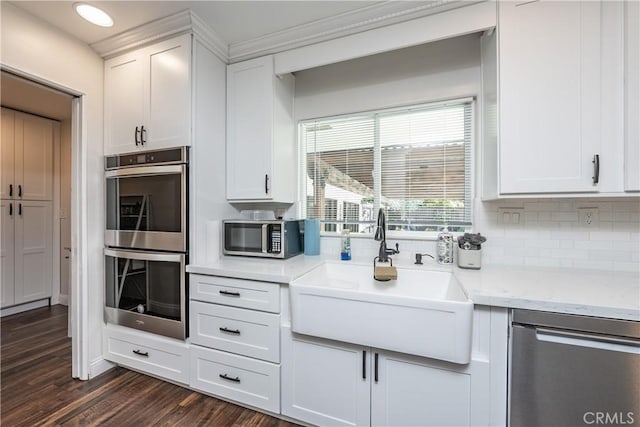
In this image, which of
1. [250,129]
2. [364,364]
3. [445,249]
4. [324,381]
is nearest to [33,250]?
[250,129]

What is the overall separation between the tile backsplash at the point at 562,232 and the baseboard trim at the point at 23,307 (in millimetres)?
4963

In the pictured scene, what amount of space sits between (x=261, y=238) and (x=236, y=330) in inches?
24.8

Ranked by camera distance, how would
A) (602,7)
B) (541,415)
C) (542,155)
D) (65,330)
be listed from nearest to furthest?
(541,415) < (602,7) < (542,155) < (65,330)

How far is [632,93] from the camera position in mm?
1275

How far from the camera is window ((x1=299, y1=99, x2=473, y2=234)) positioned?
1957mm

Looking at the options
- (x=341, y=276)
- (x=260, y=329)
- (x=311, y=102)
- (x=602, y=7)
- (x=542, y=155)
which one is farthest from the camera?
(x=311, y=102)

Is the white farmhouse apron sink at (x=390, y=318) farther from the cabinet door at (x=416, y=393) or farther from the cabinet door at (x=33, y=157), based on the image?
the cabinet door at (x=33, y=157)

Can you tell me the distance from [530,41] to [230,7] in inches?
67.9

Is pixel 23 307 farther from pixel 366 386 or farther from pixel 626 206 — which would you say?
pixel 626 206

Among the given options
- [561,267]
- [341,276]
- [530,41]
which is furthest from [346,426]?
[530,41]

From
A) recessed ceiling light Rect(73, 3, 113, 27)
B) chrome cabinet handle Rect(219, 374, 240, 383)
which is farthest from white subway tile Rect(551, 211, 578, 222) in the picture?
recessed ceiling light Rect(73, 3, 113, 27)

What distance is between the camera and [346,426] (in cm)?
144

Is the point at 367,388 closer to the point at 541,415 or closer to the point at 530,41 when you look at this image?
the point at 541,415

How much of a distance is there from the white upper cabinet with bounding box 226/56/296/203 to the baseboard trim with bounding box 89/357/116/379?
1576 mm
